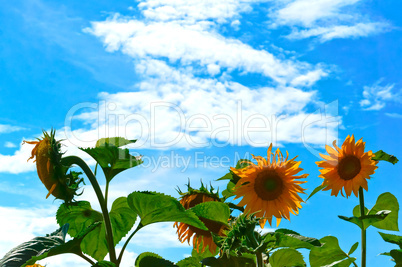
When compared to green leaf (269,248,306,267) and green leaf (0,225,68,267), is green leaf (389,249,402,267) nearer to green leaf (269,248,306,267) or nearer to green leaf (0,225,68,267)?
green leaf (269,248,306,267)

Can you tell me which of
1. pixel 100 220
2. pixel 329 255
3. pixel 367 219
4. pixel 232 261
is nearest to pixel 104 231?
pixel 100 220

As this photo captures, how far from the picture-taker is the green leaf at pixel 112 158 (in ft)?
7.04

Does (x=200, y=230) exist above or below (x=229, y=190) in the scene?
below

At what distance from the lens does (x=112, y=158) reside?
221cm

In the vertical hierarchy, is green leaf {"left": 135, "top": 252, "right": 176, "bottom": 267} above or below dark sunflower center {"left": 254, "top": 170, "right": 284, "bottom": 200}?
below

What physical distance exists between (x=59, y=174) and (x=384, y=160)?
78.7 inches

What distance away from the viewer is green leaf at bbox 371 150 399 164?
2763mm

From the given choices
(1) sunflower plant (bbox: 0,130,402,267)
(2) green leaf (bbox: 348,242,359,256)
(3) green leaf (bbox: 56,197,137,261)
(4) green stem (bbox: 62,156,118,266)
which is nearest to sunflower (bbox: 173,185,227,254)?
(1) sunflower plant (bbox: 0,130,402,267)

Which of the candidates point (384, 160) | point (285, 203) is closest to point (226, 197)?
point (285, 203)

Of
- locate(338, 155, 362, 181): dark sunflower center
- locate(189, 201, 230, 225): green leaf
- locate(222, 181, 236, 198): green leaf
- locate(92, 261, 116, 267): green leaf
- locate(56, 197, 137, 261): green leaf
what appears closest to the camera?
locate(92, 261, 116, 267): green leaf

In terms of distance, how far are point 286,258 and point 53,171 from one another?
110 cm

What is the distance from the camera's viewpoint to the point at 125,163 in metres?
2.21

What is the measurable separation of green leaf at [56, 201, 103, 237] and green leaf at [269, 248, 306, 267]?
1.03 metres

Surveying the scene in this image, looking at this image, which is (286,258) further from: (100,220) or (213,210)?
(100,220)
